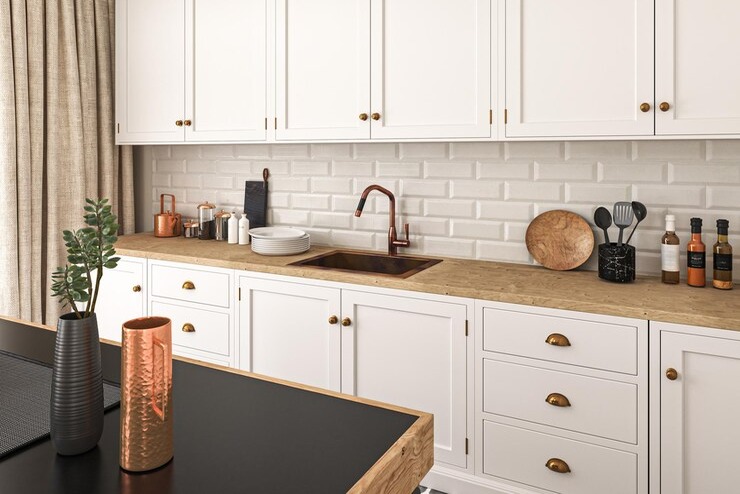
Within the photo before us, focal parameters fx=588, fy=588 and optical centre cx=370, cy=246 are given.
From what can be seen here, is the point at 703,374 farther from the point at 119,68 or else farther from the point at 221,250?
the point at 119,68

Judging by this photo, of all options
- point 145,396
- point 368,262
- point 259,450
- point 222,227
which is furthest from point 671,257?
point 222,227

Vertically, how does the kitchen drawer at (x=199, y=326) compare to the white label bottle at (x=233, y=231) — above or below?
below

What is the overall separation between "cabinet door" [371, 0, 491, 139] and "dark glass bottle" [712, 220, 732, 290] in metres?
0.94

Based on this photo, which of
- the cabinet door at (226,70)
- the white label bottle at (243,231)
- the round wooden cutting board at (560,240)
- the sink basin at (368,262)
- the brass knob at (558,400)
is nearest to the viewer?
the brass knob at (558,400)

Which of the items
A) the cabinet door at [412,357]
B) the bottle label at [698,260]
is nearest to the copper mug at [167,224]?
the cabinet door at [412,357]

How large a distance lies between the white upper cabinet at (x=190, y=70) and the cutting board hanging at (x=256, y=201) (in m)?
0.39

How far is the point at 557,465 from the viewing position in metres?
2.12

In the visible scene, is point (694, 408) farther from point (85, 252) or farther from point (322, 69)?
point (322, 69)

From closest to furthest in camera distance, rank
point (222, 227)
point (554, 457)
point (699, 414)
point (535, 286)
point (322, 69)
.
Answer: point (699, 414) → point (554, 457) → point (535, 286) → point (322, 69) → point (222, 227)

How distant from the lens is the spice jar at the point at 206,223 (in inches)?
133

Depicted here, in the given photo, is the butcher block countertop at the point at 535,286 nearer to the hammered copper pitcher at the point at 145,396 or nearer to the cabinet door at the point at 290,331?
the cabinet door at the point at 290,331

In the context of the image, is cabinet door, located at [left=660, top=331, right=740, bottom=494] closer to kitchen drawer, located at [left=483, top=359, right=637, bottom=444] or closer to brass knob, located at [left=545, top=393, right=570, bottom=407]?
kitchen drawer, located at [left=483, top=359, right=637, bottom=444]

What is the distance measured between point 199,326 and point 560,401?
1723 mm

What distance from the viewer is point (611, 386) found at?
6.59 feet
